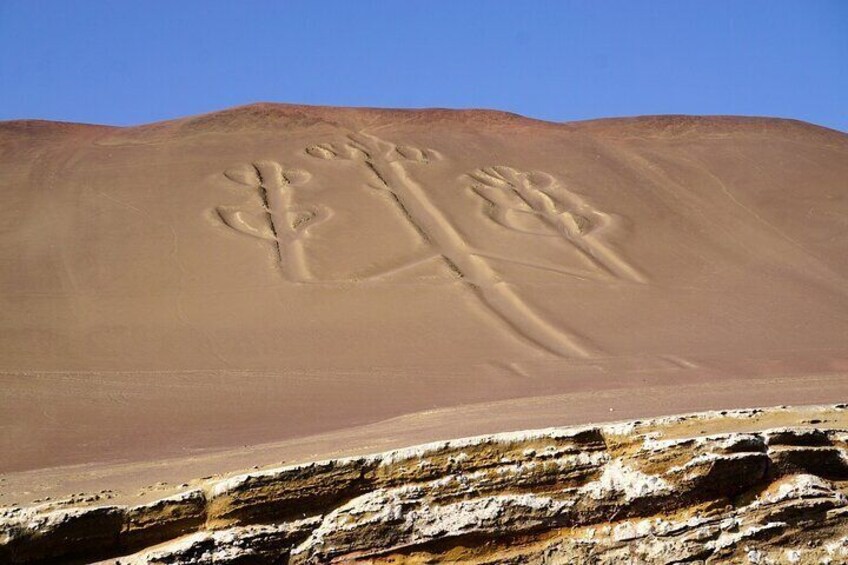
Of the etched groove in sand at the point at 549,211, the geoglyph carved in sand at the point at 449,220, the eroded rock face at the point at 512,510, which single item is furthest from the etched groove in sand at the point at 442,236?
the eroded rock face at the point at 512,510

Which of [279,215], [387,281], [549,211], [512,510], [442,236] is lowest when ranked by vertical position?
[512,510]

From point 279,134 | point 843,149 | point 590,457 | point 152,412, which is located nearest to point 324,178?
point 279,134

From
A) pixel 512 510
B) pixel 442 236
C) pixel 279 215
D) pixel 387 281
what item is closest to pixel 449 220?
pixel 442 236

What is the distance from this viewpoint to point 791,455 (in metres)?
5.45

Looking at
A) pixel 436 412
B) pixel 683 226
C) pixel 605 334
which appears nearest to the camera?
pixel 436 412

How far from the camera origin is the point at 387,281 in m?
18.1

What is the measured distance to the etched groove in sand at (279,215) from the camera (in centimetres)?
1875

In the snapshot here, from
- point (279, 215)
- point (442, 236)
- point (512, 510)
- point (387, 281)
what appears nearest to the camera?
point (512, 510)

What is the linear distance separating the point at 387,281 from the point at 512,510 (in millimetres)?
13041

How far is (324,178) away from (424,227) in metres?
3.53

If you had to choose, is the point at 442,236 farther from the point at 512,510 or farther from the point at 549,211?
the point at 512,510

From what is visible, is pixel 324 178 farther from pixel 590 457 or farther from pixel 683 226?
pixel 590 457

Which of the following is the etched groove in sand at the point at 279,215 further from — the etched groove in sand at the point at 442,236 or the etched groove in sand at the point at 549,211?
the etched groove in sand at the point at 549,211

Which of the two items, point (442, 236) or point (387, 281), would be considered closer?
point (387, 281)
